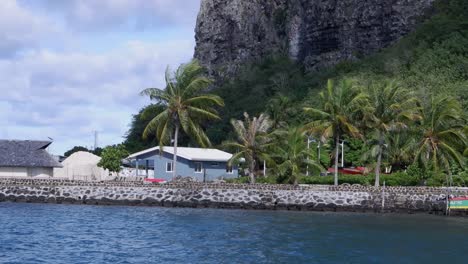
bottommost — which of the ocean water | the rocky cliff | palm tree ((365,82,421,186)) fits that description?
the ocean water

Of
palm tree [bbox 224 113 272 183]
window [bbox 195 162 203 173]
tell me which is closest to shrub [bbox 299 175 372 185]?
palm tree [bbox 224 113 272 183]

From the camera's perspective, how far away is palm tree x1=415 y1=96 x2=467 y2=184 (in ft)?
186

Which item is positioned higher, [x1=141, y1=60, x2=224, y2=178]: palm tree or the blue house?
[x1=141, y1=60, x2=224, y2=178]: palm tree

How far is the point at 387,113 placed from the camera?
57.2 m

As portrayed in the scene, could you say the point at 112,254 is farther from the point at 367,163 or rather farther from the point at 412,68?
the point at 412,68

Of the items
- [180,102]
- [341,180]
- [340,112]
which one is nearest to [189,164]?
[180,102]

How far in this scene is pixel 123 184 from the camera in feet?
183

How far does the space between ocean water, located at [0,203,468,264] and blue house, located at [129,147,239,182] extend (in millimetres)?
19540

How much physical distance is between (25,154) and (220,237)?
31.6 m

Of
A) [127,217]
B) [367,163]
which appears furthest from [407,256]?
[367,163]

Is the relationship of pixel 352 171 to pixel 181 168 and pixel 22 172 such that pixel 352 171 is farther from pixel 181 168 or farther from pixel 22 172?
pixel 22 172

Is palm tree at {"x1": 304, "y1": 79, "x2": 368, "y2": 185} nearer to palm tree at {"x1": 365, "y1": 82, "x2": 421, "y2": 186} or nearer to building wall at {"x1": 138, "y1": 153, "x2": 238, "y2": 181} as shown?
palm tree at {"x1": 365, "y1": 82, "x2": 421, "y2": 186}

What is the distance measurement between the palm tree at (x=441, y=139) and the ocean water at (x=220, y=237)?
25.1 ft

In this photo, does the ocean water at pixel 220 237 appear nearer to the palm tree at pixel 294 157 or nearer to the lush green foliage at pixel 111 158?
the palm tree at pixel 294 157
